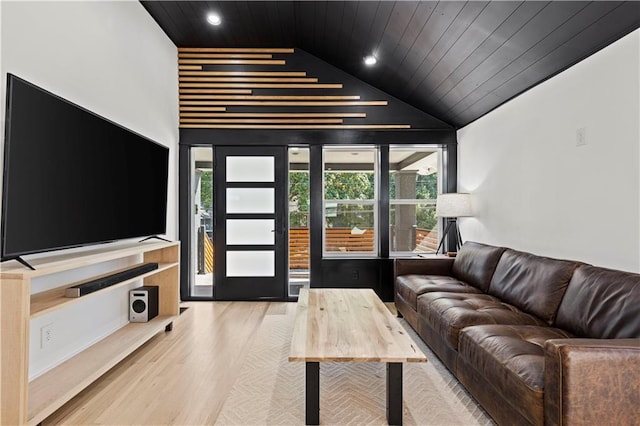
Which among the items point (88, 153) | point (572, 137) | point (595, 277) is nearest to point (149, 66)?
point (88, 153)

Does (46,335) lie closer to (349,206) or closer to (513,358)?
(513,358)

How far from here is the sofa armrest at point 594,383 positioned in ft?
4.45

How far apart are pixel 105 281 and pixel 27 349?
774mm

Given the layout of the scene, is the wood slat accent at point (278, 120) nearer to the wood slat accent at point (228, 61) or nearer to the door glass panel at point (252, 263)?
the wood slat accent at point (228, 61)

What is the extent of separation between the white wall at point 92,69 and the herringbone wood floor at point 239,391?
0.40 m

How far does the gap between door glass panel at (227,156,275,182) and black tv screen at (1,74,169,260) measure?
146cm

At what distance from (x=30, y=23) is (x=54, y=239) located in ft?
4.30

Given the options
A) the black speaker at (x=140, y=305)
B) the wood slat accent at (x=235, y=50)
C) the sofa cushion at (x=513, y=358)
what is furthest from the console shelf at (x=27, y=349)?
the wood slat accent at (x=235, y=50)

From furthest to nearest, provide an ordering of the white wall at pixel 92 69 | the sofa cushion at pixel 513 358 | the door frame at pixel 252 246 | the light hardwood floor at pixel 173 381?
the door frame at pixel 252 246, the white wall at pixel 92 69, the light hardwood floor at pixel 173 381, the sofa cushion at pixel 513 358

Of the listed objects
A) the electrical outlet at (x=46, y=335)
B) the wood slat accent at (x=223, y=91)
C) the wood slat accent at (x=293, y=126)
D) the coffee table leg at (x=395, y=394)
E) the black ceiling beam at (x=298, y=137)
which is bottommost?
the coffee table leg at (x=395, y=394)

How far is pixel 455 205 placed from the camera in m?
4.06

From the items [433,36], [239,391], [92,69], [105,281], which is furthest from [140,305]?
[433,36]

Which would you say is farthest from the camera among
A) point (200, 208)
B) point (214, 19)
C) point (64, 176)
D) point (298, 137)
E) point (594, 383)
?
point (200, 208)

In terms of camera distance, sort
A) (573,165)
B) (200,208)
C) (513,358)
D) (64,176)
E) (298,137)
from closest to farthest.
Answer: (513,358)
(64,176)
(573,165)
(298,137)
(200,208)
